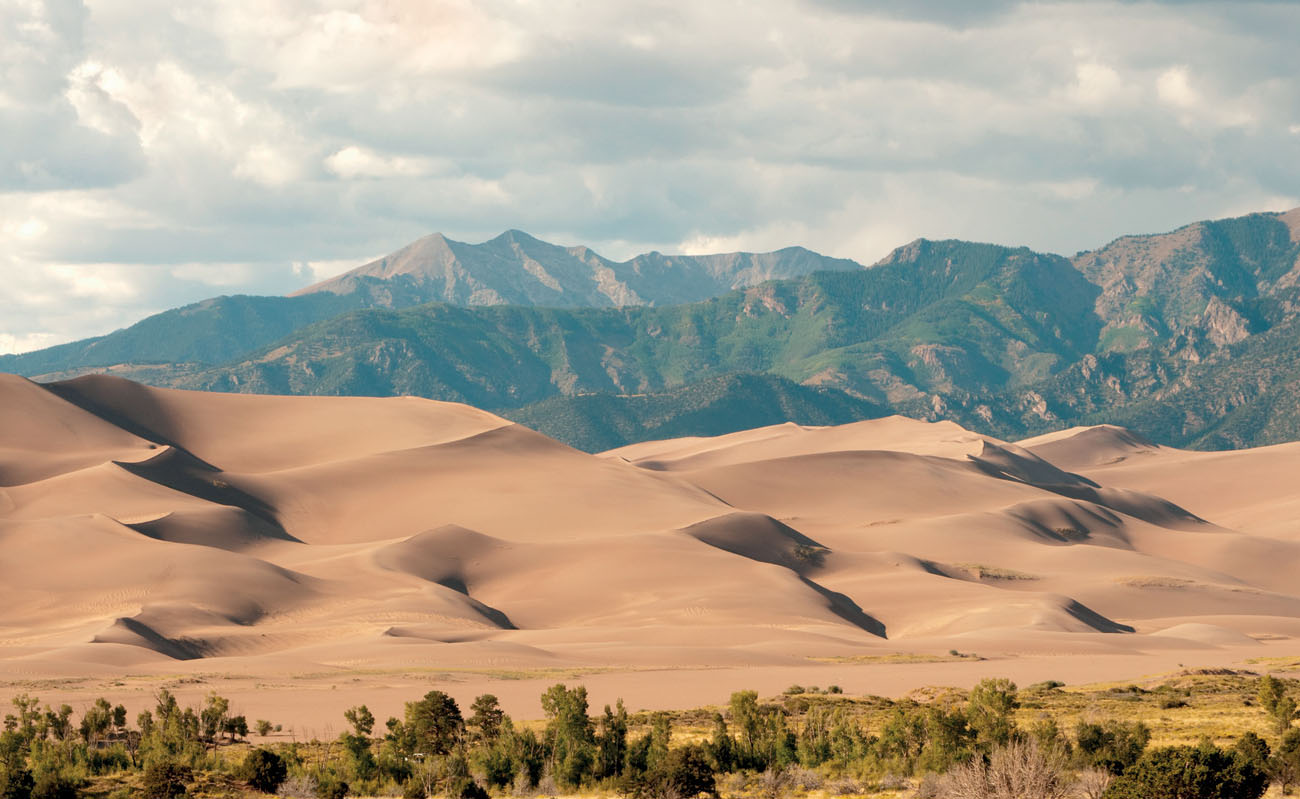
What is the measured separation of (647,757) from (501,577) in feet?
282

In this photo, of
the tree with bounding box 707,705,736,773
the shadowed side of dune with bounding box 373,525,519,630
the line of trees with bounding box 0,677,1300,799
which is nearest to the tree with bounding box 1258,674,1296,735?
the line of trees with bounding box 0,677,1300,799

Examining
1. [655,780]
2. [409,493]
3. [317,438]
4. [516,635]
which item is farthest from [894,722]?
[317,438]

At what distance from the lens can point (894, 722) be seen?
47.7 metres

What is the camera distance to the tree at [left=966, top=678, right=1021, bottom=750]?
144 ft

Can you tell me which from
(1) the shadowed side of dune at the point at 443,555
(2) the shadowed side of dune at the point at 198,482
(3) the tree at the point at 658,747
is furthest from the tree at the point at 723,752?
(2) the shadowed side of dune at the point at 198,482

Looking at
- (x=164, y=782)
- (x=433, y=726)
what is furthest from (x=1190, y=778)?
(x=164, y=782)

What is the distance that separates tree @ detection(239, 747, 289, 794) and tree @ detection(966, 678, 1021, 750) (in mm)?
20325

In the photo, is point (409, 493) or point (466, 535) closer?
point (466, 535)

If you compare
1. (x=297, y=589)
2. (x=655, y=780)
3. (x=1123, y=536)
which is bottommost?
(x=655, y=780)

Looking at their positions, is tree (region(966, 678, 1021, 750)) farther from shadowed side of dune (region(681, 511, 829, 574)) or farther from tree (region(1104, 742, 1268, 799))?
shadowed side of dune (region(681, 511, 829, 574))

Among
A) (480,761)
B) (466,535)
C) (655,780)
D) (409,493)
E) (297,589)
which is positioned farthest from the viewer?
(409,493)

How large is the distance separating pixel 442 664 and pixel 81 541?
45880 millimetres

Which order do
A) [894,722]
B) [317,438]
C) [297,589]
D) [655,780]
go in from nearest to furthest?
[655,780] < [894,722] < [297,589] < [317,438]

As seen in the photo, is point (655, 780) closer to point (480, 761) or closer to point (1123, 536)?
point (480, 761)
